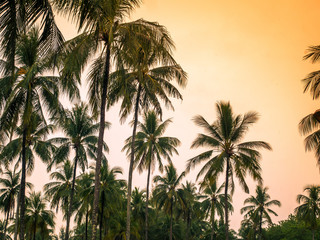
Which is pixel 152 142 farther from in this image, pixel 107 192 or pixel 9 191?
pixel 9 191

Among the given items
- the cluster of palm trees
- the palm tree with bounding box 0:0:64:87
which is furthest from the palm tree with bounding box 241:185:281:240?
the palm tree with bounding box 0:0:64:87

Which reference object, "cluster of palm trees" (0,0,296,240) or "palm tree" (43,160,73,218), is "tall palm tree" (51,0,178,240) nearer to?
"cluster of palm trees" (0,0,296,240)

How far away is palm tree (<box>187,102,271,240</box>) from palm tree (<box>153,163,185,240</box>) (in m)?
17.6

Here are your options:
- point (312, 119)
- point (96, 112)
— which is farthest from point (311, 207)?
point (96, 112)

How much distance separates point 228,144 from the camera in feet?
82.0

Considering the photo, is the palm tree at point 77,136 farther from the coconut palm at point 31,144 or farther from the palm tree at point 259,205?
the palm tree at point 259,205

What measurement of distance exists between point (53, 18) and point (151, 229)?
1761 inches

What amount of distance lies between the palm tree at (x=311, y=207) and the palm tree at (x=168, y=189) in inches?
678

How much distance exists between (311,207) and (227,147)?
92.6ft

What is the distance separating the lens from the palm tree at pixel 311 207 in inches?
1757

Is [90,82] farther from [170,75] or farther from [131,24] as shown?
[170,75]

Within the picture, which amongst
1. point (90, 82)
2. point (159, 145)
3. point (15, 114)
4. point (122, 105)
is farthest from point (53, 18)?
point (159, 145)

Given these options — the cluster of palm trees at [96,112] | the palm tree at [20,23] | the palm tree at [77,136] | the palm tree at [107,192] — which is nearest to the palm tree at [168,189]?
the cluster of palm trees at [96,112]

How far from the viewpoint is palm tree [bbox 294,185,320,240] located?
44.6 metres
